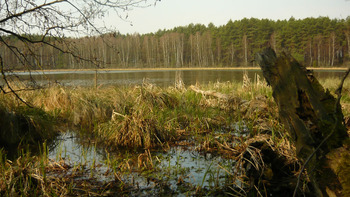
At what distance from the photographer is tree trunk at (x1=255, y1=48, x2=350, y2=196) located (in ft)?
6.82

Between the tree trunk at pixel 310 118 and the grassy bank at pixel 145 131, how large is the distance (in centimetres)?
83

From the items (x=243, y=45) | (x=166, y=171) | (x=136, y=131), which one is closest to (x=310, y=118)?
(x=166, y=171)

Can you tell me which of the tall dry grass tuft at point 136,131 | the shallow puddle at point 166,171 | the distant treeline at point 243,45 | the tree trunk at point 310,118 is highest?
the distant treeline at point 243,45

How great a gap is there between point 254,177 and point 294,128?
0.98 m

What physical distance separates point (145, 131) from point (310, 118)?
3101 mm

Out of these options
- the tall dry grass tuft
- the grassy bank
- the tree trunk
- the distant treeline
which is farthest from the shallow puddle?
the distant treeline

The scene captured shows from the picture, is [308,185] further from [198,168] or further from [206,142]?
[206,142]

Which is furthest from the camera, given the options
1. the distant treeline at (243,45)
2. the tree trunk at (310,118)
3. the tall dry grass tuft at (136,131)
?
the distant treeline at (243,45)

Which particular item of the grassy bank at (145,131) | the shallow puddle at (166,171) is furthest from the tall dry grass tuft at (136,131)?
the shallow puddle at (166,171)

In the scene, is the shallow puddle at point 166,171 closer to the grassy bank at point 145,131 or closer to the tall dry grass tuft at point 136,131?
the grassy bank at point 145,131

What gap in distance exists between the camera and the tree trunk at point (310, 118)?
2078mm

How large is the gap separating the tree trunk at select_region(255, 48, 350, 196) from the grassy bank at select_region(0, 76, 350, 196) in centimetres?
83

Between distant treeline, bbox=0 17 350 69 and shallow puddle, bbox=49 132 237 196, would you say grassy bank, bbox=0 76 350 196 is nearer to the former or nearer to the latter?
shallow puddle, bbox=49 132 237 196

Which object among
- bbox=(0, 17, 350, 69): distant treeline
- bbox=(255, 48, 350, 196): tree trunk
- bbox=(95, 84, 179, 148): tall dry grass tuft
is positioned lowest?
bbox=(95, 84, 179, 148): tall dry grass tuft
